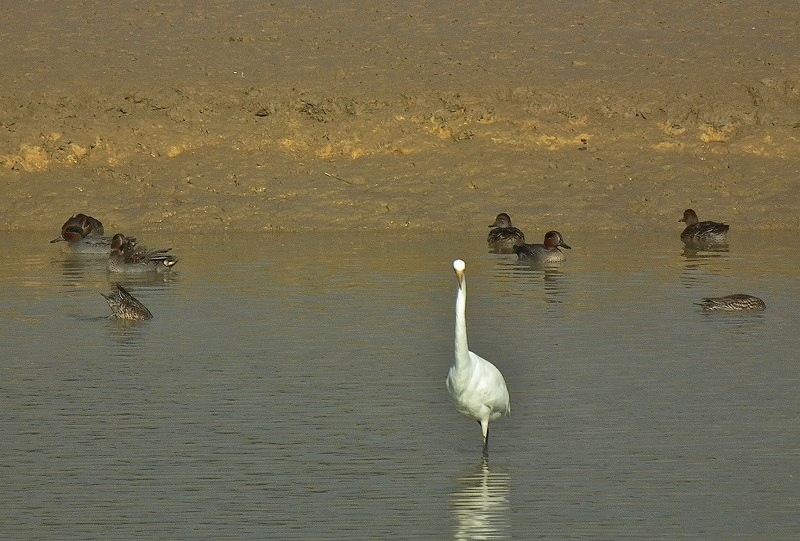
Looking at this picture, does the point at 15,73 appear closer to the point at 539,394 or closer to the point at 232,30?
the point at 232,30

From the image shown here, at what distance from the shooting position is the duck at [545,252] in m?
19.4

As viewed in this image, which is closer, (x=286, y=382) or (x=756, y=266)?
(x=286, y=382)

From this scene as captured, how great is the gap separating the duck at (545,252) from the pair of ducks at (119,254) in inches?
170

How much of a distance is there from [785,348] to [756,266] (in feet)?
20.9

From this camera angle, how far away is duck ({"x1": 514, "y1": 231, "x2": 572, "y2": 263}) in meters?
19.4

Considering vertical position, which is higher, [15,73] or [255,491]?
[15,73]

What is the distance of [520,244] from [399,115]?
675cm

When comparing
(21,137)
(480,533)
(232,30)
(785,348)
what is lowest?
(480,533)

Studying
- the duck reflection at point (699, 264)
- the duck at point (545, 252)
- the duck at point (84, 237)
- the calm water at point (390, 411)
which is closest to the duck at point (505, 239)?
the duck at point (545, 252)

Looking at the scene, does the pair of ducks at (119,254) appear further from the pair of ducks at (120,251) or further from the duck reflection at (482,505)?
the duck reflection at (482,505)

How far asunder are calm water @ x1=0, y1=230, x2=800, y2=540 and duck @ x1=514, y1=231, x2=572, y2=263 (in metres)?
1.65

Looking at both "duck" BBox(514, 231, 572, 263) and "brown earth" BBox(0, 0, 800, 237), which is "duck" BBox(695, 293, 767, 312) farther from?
"brown earth" BBox(0, 0, 800, 237)

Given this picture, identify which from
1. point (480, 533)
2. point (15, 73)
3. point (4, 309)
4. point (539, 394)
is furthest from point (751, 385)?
point (15, 73)

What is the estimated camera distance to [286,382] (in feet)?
36.9
